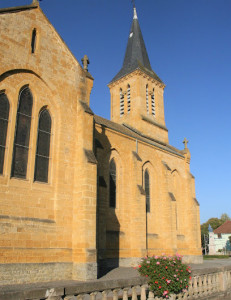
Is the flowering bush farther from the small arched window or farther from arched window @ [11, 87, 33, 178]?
the small arched window

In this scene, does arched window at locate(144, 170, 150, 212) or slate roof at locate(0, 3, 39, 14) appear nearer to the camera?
slate roof at locate(0, 3, 39, 14)

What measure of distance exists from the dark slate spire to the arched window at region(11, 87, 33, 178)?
64.2 feet

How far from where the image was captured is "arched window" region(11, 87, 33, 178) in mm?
12609

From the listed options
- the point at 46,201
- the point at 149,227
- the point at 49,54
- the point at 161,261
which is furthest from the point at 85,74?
the point at 149,227

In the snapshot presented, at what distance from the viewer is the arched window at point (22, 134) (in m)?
12.6

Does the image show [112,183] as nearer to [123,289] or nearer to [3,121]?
[3,121]

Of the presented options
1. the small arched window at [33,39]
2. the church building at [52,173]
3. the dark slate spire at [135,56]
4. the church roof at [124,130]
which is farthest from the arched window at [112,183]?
the dark slate spire at [135,56]

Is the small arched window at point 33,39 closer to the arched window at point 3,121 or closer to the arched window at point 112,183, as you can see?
the arched window at point 3,121

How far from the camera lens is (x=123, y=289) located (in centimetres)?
595

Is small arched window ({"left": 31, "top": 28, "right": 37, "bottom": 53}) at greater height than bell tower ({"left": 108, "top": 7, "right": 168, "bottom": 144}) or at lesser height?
lesser

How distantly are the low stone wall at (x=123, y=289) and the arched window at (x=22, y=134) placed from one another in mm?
6521

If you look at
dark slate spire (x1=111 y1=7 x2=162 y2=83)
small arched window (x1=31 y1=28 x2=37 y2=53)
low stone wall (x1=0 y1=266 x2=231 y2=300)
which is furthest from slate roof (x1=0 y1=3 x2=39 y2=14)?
dark slate spire (x1=111 y1=7 x2=162 y2=83)

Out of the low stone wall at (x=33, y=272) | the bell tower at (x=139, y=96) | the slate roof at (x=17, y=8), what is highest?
the bell tower at (x=139, y=96)

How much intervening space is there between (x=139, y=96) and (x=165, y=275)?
2487 centimetres
